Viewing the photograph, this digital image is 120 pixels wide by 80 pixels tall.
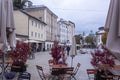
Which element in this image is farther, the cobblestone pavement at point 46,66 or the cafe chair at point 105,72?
the cobblestone pavement at point 46,66

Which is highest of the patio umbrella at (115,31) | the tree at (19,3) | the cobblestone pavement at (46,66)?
the tree at (19,3)

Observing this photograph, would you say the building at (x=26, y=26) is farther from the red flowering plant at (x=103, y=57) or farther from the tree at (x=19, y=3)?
the red flowering plant at (x=103, y=57)

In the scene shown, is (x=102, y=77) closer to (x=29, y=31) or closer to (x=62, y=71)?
(x=62, y=71)

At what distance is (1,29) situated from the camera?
554cm

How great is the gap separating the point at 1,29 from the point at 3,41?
294 millimetres

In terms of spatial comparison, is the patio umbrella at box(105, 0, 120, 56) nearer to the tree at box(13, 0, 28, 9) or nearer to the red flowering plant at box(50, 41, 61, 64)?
the red flowering plant at box(50, 41, 61, 64)

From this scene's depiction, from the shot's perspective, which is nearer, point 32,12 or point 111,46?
point 111,46

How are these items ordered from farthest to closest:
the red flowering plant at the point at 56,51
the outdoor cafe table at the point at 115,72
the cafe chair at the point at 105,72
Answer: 1. the red flowering plant at the point at 56,51
2. the cafe chair at the point at 105,72
3. the outdoor cafe table at the point at 115,72

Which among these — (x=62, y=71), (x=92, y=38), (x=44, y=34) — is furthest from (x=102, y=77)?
(x=92, y=38)

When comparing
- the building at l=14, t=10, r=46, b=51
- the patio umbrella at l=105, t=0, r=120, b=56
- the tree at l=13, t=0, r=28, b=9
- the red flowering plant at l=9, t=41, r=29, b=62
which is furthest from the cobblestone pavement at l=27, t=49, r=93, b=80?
the tree at l=13, t=0, r=28, b=9

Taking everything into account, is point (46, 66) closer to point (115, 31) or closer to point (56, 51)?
point (56, 51)

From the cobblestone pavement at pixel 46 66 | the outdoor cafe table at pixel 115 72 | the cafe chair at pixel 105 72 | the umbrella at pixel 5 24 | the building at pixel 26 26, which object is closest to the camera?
the umbrella at pixel 5 24

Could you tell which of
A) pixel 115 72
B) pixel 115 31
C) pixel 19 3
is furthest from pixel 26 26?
pixel 115 31

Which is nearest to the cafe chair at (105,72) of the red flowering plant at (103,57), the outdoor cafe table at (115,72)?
the outdoor cafe table at (115,72)
